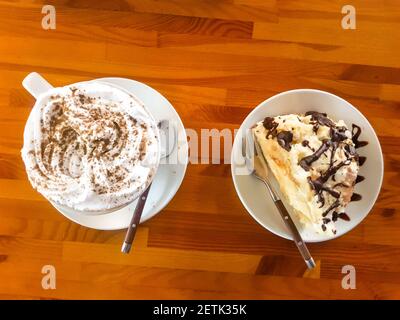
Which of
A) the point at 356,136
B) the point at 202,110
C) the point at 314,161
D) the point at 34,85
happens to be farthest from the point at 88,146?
the point at 356,136

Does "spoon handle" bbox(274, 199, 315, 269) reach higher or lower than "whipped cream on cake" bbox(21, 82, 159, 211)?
lower

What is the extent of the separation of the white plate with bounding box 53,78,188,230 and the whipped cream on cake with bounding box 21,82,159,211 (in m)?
0.16

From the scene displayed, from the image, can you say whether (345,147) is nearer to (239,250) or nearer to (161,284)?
(239,250)

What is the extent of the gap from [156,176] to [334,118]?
433mm

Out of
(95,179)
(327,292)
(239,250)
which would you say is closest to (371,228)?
(327,292)

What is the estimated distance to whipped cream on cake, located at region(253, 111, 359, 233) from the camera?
0.98 metres

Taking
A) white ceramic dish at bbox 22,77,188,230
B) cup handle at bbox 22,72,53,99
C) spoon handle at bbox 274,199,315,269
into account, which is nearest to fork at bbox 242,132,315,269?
spoon handle at bbox 274,199,315,269

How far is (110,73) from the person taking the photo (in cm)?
112

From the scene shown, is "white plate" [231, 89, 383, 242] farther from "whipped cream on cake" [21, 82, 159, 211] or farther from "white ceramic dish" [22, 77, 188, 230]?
"whipped cream on cake" [21, 82, 159, 211]

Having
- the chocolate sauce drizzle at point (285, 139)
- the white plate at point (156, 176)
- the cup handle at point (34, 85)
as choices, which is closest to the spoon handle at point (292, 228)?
the chocolate sauce drizzle at point (285, 139)

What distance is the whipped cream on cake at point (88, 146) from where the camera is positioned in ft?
2.72

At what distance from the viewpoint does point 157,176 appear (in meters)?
1.00

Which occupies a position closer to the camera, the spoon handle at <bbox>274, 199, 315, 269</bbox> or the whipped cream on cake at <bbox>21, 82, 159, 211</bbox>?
the whipped cream on cake at <bbox>21, 82, 159, 211</bbox>

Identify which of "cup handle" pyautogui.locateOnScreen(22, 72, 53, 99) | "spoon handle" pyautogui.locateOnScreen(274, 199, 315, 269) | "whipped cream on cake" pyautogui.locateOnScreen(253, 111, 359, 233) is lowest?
"spoon handle" pyautogui.locateOnScreen(274, 199, 315, 269)
